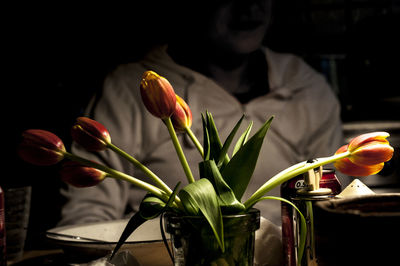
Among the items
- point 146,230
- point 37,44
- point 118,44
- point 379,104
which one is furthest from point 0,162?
point 379,104

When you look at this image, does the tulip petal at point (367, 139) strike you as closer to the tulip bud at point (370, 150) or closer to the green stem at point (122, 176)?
the tulip bud at point (370, 150)

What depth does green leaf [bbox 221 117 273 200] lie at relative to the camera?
1.58 ft

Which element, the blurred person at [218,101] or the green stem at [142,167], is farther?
the blurred person at [218,101]

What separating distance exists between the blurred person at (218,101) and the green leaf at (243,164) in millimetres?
1131

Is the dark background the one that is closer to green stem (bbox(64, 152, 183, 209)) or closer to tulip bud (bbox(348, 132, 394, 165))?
green stem (bbox(64, 152, 183, 209))

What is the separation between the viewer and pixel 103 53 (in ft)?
5.50

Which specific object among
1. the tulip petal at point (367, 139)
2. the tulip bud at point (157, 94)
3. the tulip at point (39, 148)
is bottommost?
the tulip petal at point (367, 139)

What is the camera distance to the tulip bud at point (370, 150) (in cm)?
48

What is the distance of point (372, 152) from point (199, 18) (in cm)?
137

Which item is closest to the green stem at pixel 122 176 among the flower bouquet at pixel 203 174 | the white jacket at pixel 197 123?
the flower bouquet at pixel 203 174

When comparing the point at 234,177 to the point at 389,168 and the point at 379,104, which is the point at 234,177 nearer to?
the point at 389,168

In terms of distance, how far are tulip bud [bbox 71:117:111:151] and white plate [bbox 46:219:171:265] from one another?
0.16 meters

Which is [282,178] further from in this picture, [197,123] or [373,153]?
[197,123]

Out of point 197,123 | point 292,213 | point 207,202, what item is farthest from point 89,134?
point 197,123
